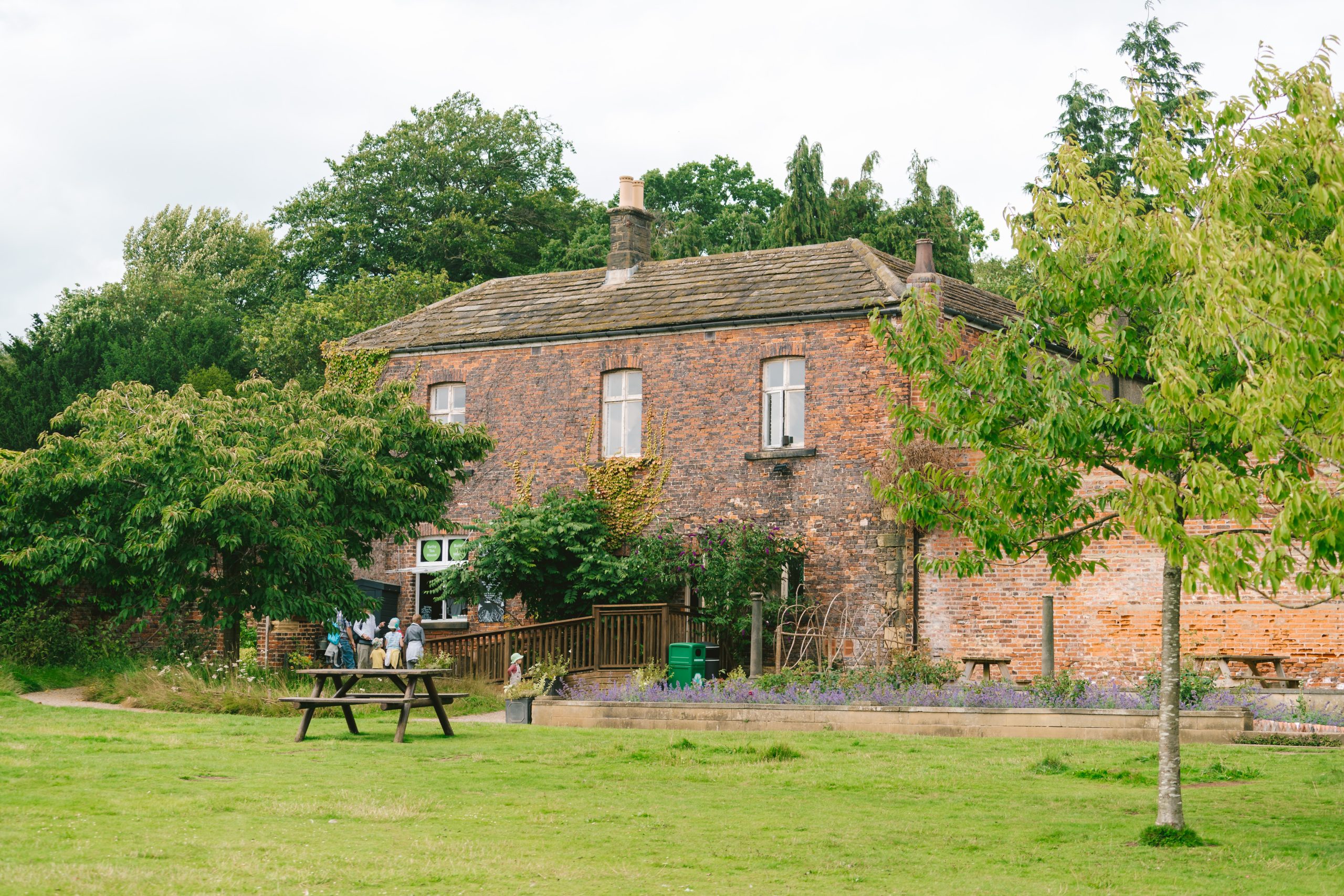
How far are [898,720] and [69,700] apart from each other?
12.5 metres

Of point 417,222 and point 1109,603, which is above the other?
point 417,222

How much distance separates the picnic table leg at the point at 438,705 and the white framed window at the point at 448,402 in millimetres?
14025

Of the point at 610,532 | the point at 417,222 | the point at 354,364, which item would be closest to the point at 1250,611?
the point at 610,532

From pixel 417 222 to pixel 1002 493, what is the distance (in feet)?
141

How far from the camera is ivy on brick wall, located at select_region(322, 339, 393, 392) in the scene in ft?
98.4

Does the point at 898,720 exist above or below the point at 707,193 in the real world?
below

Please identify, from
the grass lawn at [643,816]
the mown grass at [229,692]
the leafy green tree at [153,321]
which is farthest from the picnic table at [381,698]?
the leafy green tree at [153,321]

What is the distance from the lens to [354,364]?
99.3 ft

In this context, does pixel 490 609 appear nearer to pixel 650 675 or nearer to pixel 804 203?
pixel 650 675

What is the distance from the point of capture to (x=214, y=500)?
20.2m

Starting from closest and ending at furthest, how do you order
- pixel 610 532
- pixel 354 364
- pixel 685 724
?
pixel 685 724 → pixel 610 532 → pixel 354 364

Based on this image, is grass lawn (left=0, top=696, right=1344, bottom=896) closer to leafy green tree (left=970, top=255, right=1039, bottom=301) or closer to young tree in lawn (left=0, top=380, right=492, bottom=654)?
young tree in lawn (left=0, top=380, right=492, bottom=654)

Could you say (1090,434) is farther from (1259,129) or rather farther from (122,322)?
(122,322)

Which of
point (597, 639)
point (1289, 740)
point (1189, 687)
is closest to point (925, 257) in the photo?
point (597, 639)
